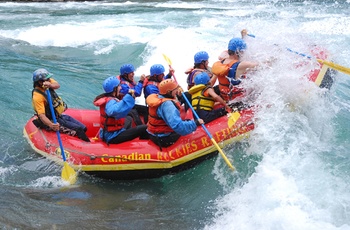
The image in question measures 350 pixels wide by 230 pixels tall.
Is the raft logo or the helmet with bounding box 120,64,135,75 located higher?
the helmet with bounding box 120,64,135,75

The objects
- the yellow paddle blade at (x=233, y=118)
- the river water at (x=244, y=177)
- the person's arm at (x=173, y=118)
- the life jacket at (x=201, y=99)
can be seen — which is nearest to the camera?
the river water at (x=244, y=177)

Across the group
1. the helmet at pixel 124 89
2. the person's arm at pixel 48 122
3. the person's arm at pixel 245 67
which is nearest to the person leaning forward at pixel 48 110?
the person's arm at pixel 48 122

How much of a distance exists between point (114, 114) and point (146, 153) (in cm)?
65

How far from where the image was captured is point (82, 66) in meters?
12.2

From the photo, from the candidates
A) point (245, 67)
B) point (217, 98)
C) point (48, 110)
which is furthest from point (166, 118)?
point (48, 110)

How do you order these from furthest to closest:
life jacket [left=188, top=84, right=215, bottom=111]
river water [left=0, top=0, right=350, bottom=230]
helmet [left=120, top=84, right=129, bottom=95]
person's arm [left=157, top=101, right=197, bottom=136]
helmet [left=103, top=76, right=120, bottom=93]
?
helmet [left=120, top=84, right=129, bottom=95] < life jacket [left=188, top=84, right=215, bottom=111] < helmet [left=103, top=76, right=120, bottom=93] < person's arm [left=157, top=101, right=197, bottom=136] < river water [left=0, top=0, right=350, bottom=230]

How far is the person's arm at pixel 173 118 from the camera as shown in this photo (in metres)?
5.16

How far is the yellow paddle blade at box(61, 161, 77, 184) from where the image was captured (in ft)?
18.0

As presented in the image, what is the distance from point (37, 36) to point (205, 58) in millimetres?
12072

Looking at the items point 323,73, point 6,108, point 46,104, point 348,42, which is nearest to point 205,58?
point 323,73

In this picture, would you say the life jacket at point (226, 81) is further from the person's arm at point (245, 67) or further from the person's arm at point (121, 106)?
the person's arm at point (121, 106)

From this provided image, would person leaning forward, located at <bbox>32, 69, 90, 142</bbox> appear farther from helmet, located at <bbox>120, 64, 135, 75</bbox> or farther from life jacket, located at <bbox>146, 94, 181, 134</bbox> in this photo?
life jacket, located at <bbox>146, 94, 181, 134</bbox>

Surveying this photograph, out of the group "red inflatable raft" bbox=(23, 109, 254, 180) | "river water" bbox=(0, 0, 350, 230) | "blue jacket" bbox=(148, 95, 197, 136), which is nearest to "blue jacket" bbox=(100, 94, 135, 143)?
"blue jacket" bbox=(148, 95, 197, 136)

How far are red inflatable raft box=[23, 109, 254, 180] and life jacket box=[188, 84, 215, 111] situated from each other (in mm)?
327
